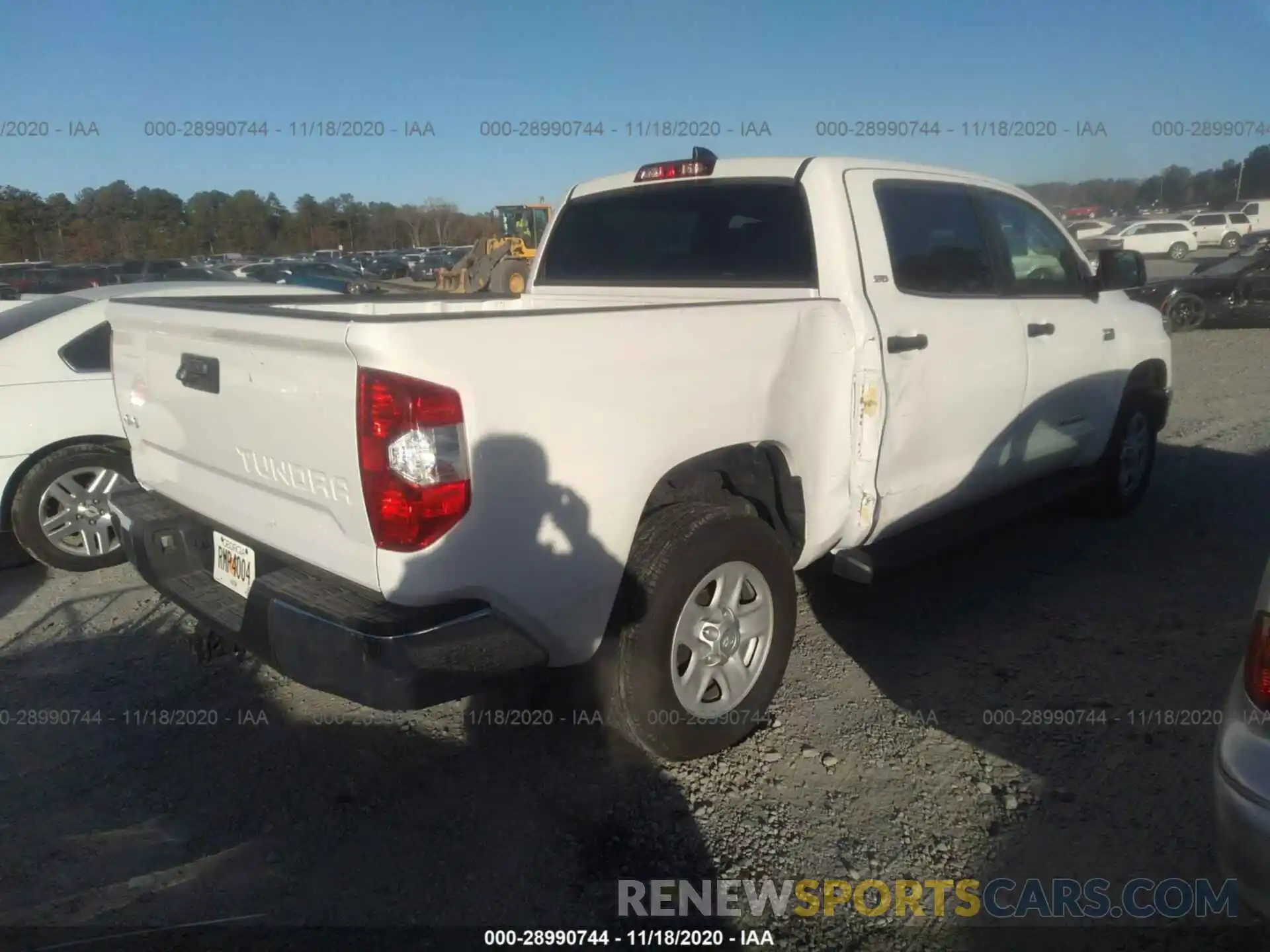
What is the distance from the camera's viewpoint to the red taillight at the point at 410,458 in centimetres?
216

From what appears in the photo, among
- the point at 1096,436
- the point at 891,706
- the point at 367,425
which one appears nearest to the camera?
the point at 367,425

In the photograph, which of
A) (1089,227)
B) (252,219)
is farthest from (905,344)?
→ (252,219)

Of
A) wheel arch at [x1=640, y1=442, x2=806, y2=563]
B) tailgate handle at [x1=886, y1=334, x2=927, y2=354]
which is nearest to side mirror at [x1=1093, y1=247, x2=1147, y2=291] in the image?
tailgate handle at [x1=886, y1=334, x2=927, y2=354]

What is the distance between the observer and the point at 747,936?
2355 mm

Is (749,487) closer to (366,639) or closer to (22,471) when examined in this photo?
(366,639)

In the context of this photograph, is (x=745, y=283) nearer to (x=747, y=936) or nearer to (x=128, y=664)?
(x=747, y=936)

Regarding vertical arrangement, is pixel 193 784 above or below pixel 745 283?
below

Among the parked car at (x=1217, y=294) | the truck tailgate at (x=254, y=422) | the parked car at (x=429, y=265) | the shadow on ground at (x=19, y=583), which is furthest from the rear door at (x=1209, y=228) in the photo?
the truck tailgate at (x=254, y=422)

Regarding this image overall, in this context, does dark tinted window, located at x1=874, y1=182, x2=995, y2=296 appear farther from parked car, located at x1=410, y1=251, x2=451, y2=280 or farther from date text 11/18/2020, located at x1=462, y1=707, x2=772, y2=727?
parked car, located at x1=410, y1=251, x2=451, y2=280

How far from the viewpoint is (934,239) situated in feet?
12.5

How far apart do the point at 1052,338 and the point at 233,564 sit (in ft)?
12.2

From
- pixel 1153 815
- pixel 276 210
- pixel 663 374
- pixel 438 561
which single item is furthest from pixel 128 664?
pixel 276 210

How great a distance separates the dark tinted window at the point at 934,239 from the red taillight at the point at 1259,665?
187 centimetres

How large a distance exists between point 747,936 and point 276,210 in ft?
→ 210
